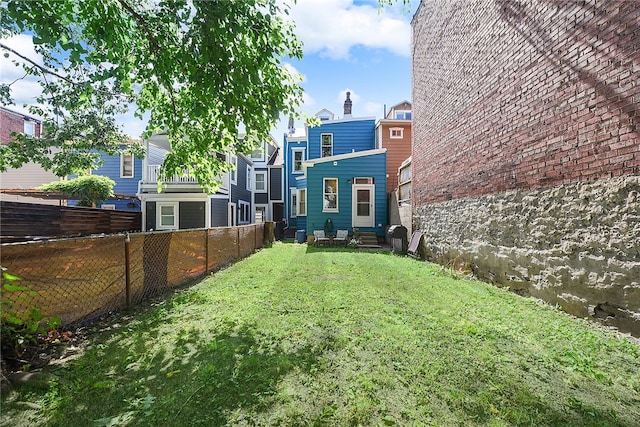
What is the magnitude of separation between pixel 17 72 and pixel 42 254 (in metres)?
6.70

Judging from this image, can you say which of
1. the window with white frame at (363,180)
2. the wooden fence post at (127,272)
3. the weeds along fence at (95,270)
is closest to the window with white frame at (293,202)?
the window with white frame at (363,180)

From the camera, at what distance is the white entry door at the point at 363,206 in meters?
14.2

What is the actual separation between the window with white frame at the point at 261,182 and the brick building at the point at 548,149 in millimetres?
16504

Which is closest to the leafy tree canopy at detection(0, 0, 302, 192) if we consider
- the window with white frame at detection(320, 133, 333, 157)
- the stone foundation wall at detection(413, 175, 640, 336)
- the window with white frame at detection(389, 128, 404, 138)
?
the stone foundation wall at detection(413, 175, 640, 336)

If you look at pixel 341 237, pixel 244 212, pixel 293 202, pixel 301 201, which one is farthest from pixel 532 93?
pixel 244 212

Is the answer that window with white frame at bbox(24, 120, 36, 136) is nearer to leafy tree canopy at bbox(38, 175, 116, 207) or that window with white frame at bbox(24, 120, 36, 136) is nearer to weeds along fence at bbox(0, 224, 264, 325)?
leafy tree canopy at bbox(38, 175, 116, 207)

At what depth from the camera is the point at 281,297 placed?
4.95 metres

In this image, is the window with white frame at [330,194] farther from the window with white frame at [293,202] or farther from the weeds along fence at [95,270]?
the weeds along fence at [95,270]

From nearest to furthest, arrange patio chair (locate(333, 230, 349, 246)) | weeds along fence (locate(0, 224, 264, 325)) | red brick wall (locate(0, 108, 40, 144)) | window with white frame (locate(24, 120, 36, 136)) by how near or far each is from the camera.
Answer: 1. weeds along fence (locate(0, 224, 264, 325))
2. patio chair (locate(333, 230, 349, 246))
3. red brick wall (locate(0, 108, 40, 144))
4. window with white frame (locate(24, 120, 36, 136))

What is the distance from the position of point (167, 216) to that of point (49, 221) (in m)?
5.57

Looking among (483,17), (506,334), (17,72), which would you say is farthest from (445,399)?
(17,72)

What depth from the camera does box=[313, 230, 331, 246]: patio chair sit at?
1361 centimetres

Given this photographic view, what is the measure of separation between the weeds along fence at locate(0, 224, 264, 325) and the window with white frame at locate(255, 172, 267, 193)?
16.4m

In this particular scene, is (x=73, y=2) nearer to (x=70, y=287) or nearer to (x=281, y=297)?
(x=70, y=287)
